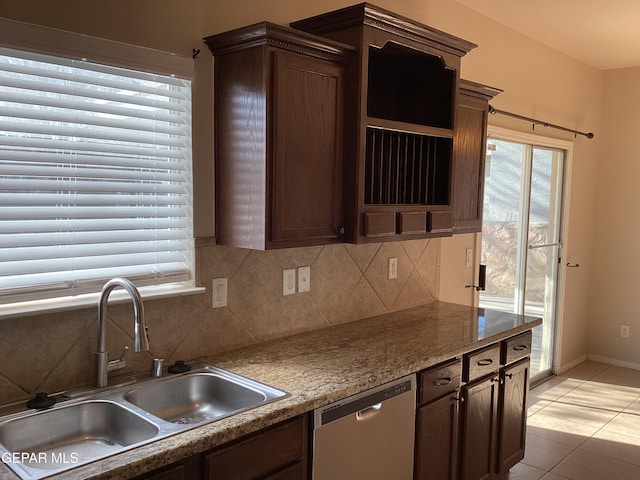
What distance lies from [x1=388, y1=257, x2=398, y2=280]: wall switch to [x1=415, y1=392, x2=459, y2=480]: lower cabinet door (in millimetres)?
837

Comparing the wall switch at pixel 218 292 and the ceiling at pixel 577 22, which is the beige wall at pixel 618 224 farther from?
the wall switch at pixel 218 292

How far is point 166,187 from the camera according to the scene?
2168 millimetres

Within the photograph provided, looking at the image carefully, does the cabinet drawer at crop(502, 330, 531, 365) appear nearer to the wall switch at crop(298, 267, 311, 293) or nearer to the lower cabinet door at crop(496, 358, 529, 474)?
the lower cabinet door at crop(496, 358, 529, 474)

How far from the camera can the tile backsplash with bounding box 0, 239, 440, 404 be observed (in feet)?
5.99

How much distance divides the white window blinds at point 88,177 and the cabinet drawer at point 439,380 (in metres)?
1.06

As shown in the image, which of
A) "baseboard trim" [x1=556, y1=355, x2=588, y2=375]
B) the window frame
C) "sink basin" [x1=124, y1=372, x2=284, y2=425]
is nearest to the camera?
the window frame

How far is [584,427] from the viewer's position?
13.0 ft

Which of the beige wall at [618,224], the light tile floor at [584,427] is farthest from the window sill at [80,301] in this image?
the beige wall at [618,224]

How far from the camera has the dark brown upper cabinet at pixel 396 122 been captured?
233 centimetres

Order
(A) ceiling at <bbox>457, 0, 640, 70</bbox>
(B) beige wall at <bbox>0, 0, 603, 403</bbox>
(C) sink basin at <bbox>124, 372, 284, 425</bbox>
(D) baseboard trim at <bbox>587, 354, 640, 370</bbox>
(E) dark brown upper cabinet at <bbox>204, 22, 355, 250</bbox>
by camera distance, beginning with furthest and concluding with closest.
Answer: (D) baseboard trim at <bbox>587, 354, 640, 370</bbox> < (A) ceiling at <bbox>457, 0, 640, 70</bbox> < (E) dark brown upper cabinet at <bbox>204, 22, 355, 250</bbox> < (C) sink basin at <bbox>124, 372, 284, 425</bbox> < (B) beige wall at <bbox>0, 0, 603, 403</bbox>

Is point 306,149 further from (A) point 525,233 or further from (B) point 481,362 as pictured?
(A) point 525,233

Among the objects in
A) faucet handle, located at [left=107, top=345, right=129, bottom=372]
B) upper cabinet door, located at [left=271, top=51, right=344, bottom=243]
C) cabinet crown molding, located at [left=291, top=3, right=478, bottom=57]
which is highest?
cabinet crown molding, located at [left=291, top=3, right=478, bottom=57]

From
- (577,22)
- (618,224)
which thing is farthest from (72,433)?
(618,224)

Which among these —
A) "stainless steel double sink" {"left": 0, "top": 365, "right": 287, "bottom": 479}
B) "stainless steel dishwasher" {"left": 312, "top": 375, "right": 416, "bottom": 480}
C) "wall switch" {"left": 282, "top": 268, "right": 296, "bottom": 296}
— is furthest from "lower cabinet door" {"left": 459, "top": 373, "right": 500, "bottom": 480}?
"stainless steel double sink" {"left": 0, "top": 365, "right": 287, "bottom": 479}
